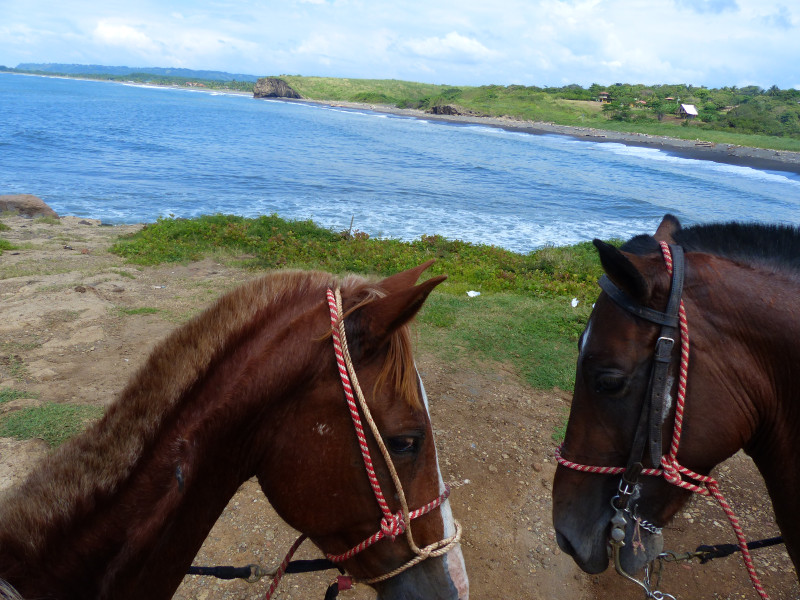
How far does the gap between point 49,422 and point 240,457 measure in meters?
4.44

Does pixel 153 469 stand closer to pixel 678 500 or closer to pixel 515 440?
pixel 678 500

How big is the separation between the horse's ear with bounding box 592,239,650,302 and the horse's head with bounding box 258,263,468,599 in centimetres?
76

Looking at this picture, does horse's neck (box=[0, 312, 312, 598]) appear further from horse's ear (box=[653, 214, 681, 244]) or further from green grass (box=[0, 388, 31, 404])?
green grass (box=[0, 388, 31, 404])

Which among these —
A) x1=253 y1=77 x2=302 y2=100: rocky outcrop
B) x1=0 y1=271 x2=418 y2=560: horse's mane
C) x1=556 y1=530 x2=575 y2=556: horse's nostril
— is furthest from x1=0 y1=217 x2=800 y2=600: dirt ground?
x1=253 y1=77 x2=302 y2=100: rocky outcrop

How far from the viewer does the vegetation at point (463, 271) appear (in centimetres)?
742

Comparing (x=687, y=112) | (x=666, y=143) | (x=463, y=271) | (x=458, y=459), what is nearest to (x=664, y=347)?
(x=458, y=459)

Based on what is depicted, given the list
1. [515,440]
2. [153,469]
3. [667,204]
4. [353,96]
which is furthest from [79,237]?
[353,96]

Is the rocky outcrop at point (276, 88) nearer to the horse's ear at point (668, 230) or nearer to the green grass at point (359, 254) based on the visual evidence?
the green grass at point (359, 254)

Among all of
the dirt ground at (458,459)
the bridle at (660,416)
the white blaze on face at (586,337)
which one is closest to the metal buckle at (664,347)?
the bridle at (660,416)

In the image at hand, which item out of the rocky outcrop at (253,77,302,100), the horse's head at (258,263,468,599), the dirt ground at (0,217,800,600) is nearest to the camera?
Result: the horse's head at (258,263,468,599)

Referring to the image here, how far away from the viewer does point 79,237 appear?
1342 cm

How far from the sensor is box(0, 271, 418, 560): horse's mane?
1.46 metres

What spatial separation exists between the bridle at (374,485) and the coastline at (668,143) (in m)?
50.1

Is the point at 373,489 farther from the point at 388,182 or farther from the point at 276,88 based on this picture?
the point at 276,88
